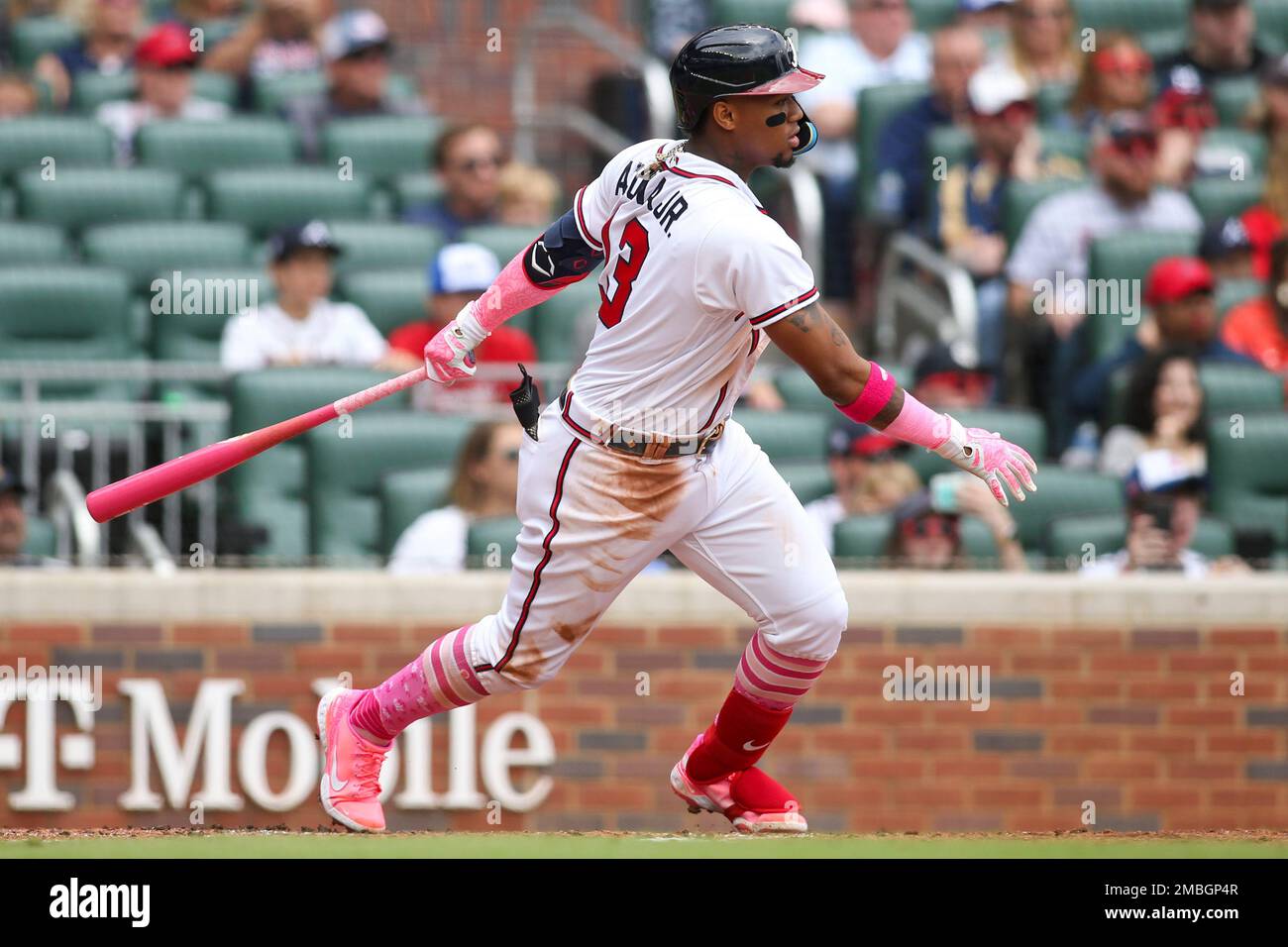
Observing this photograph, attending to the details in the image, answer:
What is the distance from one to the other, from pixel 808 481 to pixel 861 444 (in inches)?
9.3

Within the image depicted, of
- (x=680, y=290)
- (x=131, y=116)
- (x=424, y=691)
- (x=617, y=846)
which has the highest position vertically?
(x=131, y=116)

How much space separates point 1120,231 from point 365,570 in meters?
3.81

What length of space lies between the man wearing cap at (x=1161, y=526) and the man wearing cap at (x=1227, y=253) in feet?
5.26

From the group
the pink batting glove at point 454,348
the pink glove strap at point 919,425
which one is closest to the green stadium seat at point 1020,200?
the pink batting glove at point 454,348

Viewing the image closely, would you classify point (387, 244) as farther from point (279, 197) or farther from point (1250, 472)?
point (1250, 472)

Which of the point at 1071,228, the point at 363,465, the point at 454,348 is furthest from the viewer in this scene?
the point at 1071,228

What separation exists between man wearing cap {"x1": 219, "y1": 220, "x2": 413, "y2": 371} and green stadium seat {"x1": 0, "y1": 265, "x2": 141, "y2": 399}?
46 cm

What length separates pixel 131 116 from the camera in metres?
9.75

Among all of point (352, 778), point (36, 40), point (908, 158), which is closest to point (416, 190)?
point (908, 158)

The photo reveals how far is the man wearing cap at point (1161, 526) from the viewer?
7.18 metres

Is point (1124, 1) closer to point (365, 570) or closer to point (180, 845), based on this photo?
point (365, 570)

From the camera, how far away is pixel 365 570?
22.9ft

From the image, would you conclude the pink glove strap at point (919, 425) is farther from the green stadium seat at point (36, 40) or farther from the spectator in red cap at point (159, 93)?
the green stadium seat at point (36, 40)
